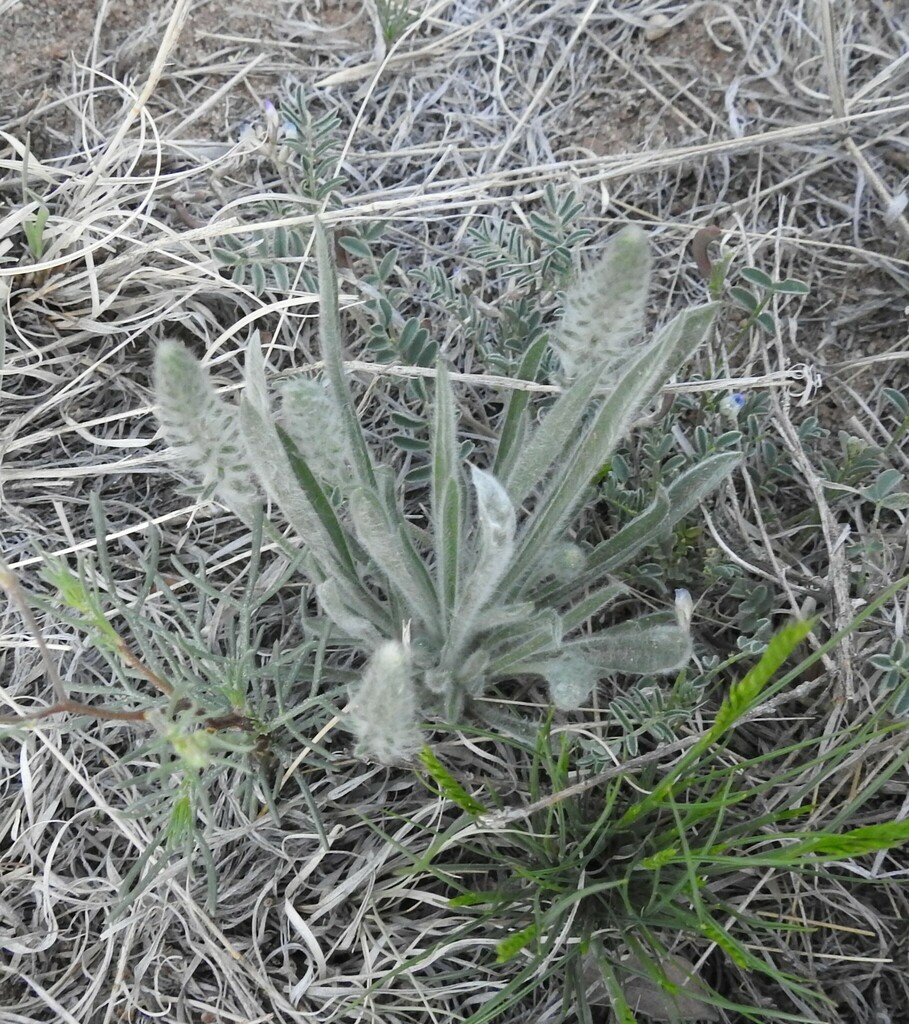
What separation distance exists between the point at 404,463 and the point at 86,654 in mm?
677

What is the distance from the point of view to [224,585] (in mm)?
1659

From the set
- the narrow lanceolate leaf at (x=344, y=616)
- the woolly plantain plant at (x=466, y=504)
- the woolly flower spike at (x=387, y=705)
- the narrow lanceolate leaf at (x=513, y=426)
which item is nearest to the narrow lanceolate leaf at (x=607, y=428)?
the woolly plantain plant at (x=466, y=504)

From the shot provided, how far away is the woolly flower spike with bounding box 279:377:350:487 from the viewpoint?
1.19 meters

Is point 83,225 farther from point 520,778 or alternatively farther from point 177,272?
point 520,778

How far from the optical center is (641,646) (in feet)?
4.34

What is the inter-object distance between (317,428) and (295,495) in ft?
0.35

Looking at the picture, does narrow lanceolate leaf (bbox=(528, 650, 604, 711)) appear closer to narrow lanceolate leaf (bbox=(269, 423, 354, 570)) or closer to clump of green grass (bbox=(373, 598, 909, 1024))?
clump of green grass (bbox=(373, 598, 909, 1024))

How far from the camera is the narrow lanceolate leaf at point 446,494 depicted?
1275mm

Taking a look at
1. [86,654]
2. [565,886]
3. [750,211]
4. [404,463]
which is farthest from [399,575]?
[750,211]

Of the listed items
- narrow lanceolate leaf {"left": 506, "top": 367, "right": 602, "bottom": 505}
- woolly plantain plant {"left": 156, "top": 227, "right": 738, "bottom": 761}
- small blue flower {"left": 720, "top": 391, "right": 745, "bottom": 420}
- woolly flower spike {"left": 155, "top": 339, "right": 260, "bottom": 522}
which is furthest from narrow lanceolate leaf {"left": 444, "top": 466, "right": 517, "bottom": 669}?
small blue flower {"left": 720, "top": 391, "right": 745, "bottom": 420}

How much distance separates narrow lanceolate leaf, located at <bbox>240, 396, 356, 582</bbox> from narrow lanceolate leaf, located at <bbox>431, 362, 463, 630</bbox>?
0.16 metres

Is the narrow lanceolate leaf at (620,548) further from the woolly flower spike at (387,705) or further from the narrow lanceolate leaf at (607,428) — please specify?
the woolly flower spike at (387,705)

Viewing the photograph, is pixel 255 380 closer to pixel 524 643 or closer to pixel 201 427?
pixel 201 427

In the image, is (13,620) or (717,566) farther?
(13,620)
